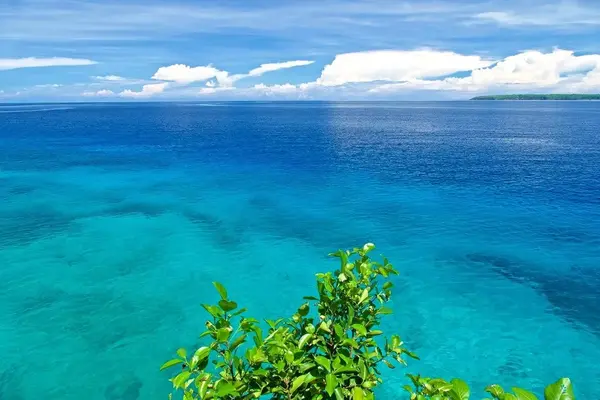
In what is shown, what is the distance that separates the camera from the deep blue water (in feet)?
70.8

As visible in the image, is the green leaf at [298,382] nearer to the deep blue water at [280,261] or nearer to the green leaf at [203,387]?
the green leaf at [203,387]

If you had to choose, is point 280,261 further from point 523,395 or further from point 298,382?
point 523,395

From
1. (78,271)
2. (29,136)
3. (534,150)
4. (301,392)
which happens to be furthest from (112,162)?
(534,150)

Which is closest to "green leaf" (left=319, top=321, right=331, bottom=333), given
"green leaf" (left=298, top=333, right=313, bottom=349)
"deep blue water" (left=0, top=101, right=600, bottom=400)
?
"green leaf" (left=298, top=333, right=313, bottom=349)

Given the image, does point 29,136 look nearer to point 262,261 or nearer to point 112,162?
point 112,162

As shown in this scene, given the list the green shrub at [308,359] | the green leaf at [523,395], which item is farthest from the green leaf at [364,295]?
the green leaf at [523,395]

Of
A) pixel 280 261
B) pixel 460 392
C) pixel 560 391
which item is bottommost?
pixel 280 261

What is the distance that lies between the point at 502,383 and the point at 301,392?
59.0ft

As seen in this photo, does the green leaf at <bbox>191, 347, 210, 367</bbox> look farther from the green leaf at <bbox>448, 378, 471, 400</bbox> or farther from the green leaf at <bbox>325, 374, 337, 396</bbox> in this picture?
the green leaf at <bbox>448, 378, 471, 400</bbox>

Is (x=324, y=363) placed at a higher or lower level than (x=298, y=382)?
higher

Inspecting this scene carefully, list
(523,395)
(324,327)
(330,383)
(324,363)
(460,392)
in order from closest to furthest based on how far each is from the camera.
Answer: (523,395)
(460,392)
(330,383)
(324,363)
(324,327)

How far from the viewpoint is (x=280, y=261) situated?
32.7 meters

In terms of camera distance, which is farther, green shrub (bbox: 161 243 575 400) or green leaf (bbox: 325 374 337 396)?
green shrub (bbox: 161 243 575 400)

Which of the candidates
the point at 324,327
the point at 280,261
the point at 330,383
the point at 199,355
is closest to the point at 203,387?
the point at 199,355
